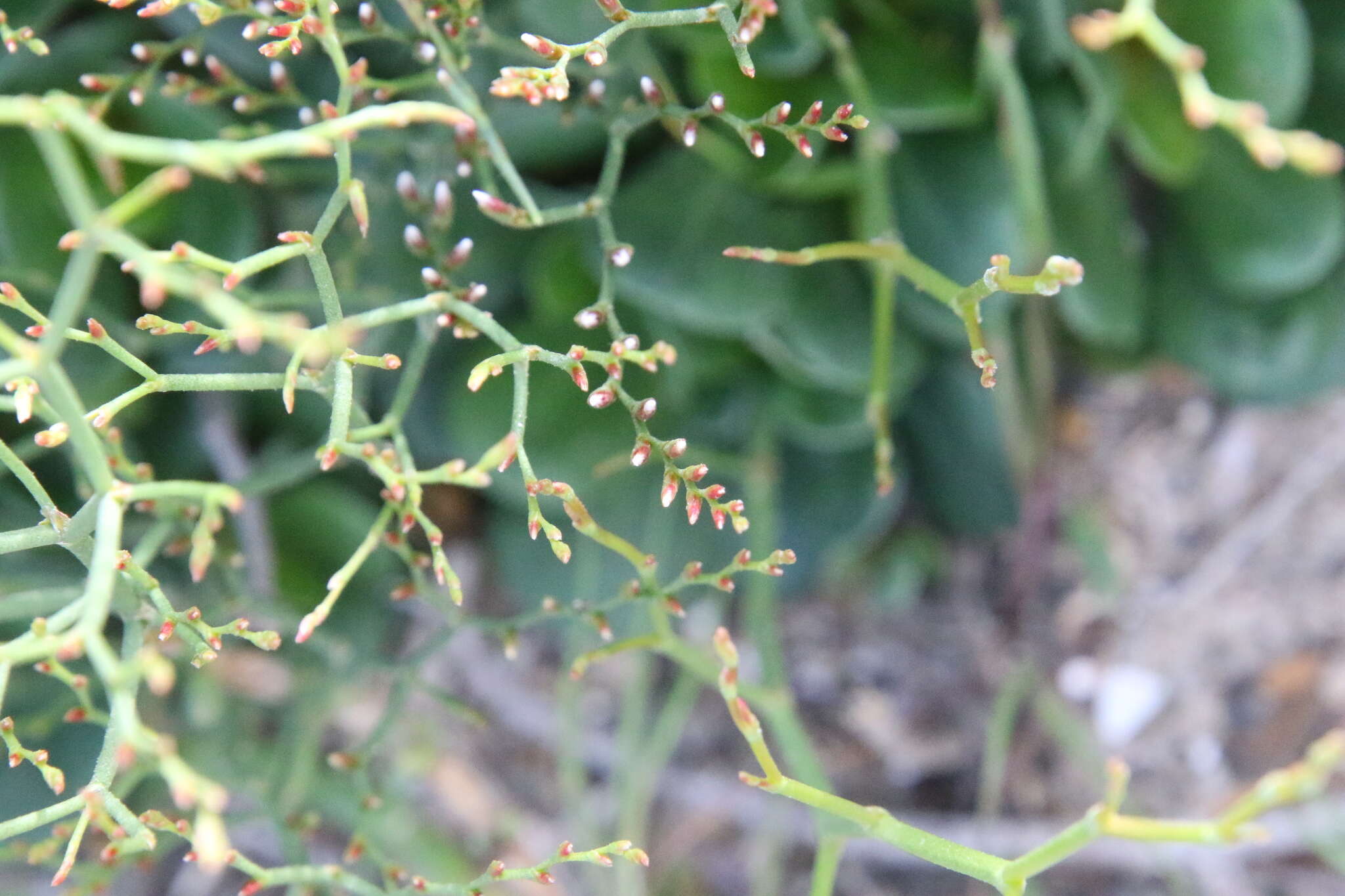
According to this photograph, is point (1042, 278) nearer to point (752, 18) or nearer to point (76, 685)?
point (752, 18)

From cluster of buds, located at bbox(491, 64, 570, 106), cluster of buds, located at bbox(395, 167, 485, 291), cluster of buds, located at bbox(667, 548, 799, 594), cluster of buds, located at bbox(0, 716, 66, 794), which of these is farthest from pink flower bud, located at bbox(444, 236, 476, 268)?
cluster of buds, located at bbox(0, 716, 66, 794)

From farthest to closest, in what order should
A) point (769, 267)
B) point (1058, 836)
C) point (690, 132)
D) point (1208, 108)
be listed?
point (769, 267)
point (690, 132)
point (1058, 836)
point (1208, 108)

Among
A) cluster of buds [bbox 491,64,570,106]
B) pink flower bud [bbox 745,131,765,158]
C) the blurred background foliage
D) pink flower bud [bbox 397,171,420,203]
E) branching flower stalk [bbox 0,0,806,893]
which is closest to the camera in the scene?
branching flower stalk [bbox 0,0,806,893]

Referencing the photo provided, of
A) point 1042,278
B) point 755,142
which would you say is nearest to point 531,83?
point 755,142

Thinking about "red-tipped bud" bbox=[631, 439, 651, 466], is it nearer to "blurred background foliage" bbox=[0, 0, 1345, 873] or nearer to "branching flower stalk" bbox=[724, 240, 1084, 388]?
"branching flower stalk" bbox=[724, 240, 1084, 388]

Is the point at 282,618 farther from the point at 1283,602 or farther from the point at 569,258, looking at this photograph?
the point at 1283,602

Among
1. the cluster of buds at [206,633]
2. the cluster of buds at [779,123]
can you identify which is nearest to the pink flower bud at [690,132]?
the cluster of buds at [779,123]

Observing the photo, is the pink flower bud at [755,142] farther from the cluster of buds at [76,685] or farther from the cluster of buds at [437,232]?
the cluster of buds at [76,685]
